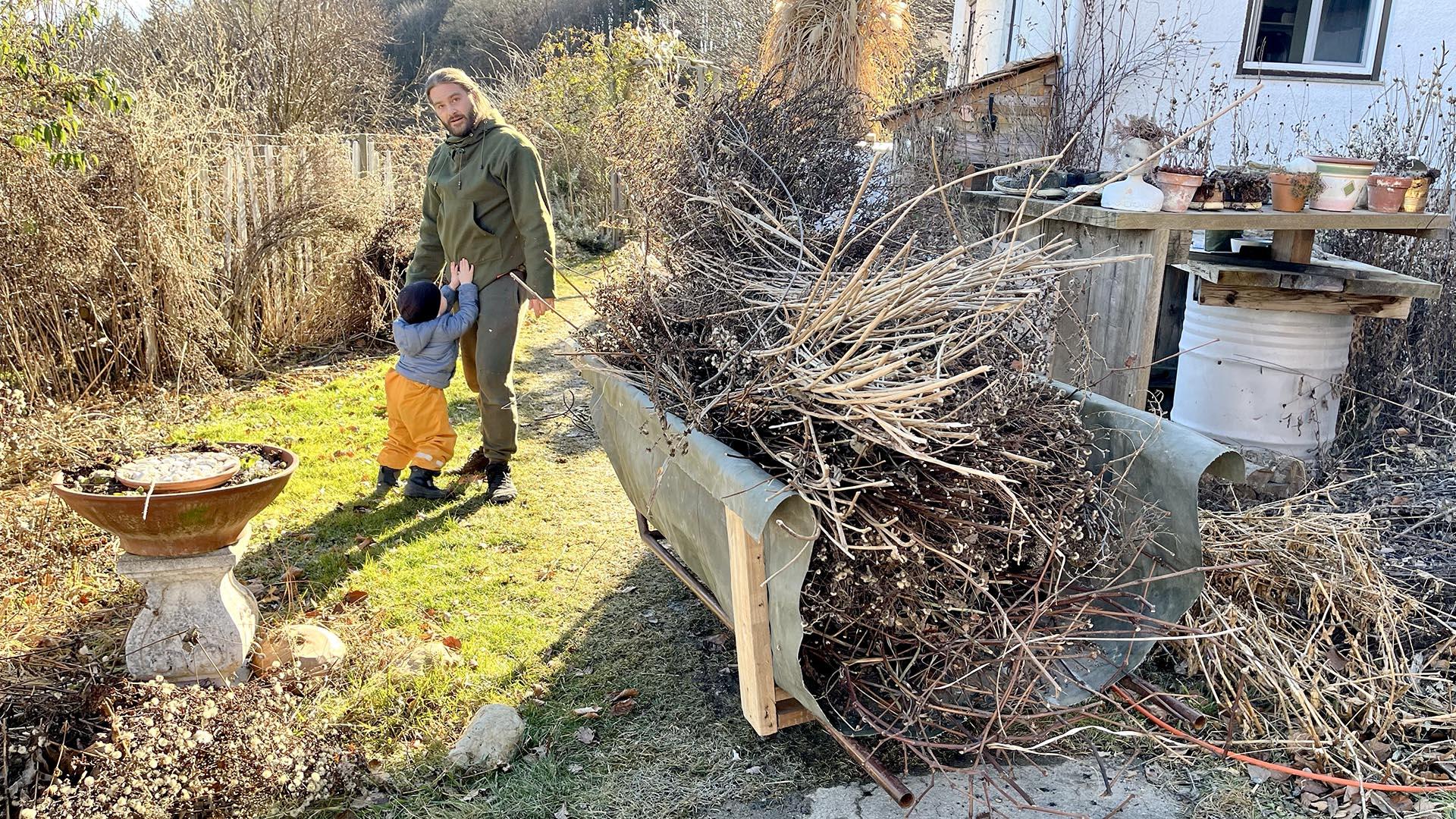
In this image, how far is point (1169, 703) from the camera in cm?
283

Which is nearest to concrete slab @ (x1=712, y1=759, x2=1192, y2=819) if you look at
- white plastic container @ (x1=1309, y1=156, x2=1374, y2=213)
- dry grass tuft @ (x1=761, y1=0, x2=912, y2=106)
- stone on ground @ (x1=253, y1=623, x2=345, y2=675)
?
stone on ground @ (x1=253, y1=623, x2=345, y2=675)

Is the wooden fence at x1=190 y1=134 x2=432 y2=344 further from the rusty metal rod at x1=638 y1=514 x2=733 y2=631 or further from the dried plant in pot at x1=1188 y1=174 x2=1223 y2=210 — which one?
the dried plant in pot at x1=1188 y1=174 x2=1223 y2=210

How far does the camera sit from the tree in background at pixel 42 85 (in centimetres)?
438

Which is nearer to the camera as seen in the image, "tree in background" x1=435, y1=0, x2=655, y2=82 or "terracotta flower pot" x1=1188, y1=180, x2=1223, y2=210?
"terracotta flower pot" x1=1188, y1=180, x2=1223, y2=210

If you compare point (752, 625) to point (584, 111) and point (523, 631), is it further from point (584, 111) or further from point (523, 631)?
point (584, 111)

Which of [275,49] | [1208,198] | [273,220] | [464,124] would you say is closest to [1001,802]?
[1208,198]

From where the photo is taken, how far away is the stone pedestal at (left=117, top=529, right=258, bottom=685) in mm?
3043

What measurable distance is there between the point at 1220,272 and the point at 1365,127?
4.07 metres

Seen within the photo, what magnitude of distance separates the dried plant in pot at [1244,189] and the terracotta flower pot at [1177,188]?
24 centimetres

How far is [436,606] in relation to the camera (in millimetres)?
3846

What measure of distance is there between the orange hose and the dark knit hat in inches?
132

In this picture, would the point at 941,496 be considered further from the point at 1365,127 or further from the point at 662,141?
the point at 1365,127

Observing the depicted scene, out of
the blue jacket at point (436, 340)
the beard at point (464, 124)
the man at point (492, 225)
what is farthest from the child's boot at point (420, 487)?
the beard at point (464, 124)

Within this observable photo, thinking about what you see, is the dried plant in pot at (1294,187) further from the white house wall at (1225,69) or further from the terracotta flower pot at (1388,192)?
the white house wall at (1225,69)
